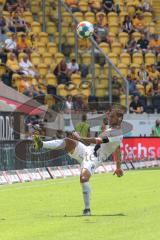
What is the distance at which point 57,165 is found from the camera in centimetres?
2953

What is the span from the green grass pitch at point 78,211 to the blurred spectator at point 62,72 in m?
10.5

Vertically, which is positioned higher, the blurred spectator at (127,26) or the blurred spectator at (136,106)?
the blurred spectator at (127,26)

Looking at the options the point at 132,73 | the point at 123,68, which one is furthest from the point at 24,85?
the point at 132,73

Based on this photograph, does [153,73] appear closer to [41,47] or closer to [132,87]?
[132,87]


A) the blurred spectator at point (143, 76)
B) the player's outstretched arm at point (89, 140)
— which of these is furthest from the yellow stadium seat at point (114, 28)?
the player's outstretched arm at point (89, 140)

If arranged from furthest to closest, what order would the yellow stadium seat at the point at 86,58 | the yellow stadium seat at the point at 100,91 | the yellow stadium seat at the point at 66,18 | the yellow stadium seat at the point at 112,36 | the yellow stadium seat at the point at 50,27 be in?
the yellow stadium seat at the point at 112,36
the yellow stadium seat at the point at 50,27
the yellow stadium seat at the point at 66,18
the yellow stadium seat at the point at 86,58
the yellow stadium seat at the point at 100,91

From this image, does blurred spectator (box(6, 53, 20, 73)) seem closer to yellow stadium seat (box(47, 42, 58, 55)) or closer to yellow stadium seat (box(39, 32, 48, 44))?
yellow stadium seat (box(47, 42, 58, 55))

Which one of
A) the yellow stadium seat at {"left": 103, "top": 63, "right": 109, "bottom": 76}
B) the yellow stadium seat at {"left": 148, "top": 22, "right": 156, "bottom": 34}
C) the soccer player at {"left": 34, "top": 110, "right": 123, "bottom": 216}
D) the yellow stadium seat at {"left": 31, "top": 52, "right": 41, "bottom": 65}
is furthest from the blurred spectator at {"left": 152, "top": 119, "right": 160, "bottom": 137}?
the soccer player at {"left": 34, "top": 110, "right": 123, "bottom": 216}

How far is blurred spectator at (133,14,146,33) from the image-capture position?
142 feet

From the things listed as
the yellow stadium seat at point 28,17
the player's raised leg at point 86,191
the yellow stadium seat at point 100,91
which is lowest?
the player's raised leg at point 86,191

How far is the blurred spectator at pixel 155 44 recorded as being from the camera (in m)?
42.4

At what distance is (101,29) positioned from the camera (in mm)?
41188

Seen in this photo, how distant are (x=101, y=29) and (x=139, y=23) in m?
3.31

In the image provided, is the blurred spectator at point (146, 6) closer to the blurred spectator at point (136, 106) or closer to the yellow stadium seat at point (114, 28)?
the yellow stadium seat at point (114, 28)
